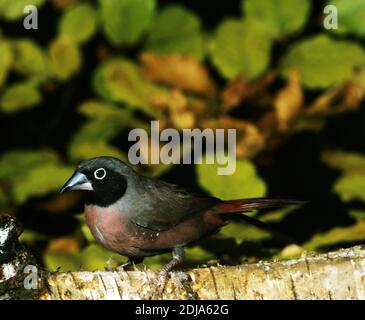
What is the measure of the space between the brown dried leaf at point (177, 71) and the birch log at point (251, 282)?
1.09 m

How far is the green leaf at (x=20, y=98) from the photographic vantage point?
3342mm

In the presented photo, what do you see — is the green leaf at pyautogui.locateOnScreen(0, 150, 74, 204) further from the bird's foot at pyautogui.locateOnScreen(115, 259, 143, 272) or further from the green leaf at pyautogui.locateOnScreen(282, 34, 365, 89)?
the green leaf at pyautogui.locateOnScreen(282, 34, 365, 89)

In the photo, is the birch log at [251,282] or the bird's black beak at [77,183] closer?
the birch log at [251,282]

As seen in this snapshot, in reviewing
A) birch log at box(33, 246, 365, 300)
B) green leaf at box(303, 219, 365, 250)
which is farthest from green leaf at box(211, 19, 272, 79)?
birch log at box(33, 246, 365, 300)

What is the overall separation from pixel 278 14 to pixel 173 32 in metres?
0.46

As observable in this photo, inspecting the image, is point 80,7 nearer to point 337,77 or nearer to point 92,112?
point 92,112

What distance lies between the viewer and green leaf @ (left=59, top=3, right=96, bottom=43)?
3.47m

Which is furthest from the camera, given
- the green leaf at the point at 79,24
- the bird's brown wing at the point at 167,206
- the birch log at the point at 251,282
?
the green leaf at the point at 79,24

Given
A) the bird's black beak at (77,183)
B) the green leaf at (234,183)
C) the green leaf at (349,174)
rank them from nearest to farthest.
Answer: the bird's black beak at (77,183) → the green leaf at (234,183) → the green leaf at (349,174)

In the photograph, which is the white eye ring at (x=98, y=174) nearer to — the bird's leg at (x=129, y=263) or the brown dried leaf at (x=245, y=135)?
the bird's leg at (x=129, y=263)

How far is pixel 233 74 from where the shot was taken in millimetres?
3254

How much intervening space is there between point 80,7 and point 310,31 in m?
1.27

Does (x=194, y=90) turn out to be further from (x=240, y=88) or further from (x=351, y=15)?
(x=351, y=15)

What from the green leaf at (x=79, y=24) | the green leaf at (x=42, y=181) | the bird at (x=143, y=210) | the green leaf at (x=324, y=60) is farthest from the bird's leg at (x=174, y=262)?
the green leaf at (x=79, y=24)
